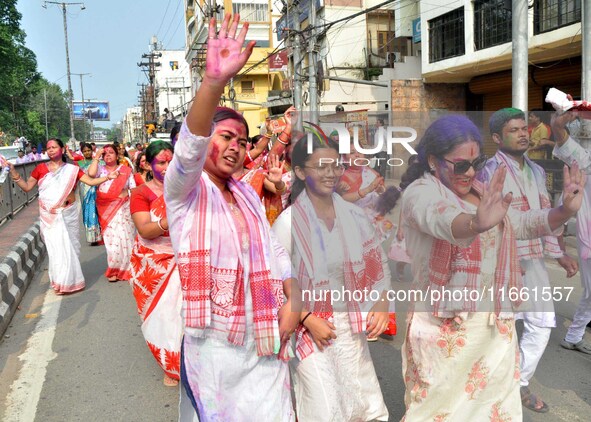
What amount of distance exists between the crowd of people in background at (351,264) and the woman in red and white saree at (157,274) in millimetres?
1347

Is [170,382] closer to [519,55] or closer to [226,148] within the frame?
[226,148]

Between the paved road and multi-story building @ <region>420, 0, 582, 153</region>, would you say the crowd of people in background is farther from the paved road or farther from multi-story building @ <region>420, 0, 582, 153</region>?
multi-story building @ <region>420, 0, 582, 153</region>

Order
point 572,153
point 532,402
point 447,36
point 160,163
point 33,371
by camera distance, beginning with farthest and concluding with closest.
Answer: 1. point 447,36
2. point 33,371
3. point 160,163
4. point 532,402
5. point 572,153

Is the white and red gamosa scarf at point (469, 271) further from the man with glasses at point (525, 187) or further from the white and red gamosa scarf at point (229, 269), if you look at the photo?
the white and red gamosa scarf at point (229, 269)

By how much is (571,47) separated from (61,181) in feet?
35.8

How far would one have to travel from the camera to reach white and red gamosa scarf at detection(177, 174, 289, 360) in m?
2.13

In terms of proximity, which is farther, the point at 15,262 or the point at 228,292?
the point at 15,262

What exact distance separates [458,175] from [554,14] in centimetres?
1237

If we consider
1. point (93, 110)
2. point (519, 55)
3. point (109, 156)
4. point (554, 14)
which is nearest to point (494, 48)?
point (554, 14)

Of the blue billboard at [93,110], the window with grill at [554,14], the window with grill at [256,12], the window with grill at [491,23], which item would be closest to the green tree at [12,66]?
the window with grill at [256,12]

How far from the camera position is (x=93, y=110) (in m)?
90.9

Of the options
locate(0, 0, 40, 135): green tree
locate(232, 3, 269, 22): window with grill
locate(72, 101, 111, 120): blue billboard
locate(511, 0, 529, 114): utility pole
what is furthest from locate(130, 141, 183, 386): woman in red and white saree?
locate(72, 101, 111, 120): blue billboard

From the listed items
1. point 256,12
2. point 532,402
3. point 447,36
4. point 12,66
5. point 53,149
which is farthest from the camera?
point 256,12

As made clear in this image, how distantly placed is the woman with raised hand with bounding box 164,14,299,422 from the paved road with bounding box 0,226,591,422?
0.77m
